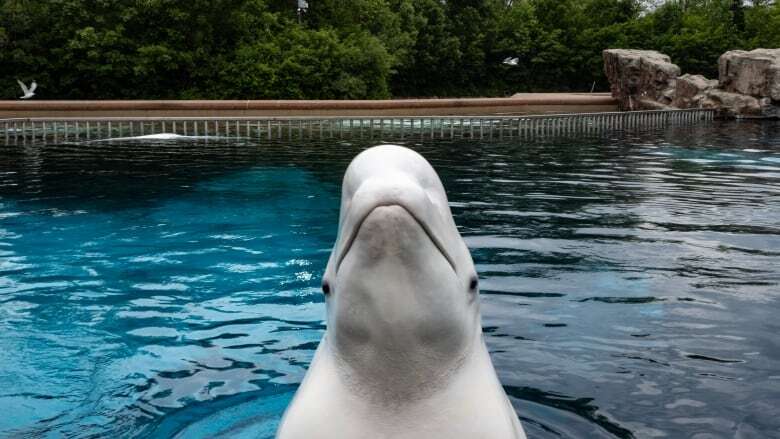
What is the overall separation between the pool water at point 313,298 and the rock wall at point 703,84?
1548cm

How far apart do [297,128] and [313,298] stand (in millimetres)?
15305

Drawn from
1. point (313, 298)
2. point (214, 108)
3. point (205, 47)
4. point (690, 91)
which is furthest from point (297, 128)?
point (313, 298)

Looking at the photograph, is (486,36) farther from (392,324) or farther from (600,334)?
(392,324)

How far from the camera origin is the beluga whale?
5.66ft

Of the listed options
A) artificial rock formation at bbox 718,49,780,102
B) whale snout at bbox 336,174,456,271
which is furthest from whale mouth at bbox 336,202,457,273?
artificial rock formation at bbox 718,49,780,102

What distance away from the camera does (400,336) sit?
1817 mm

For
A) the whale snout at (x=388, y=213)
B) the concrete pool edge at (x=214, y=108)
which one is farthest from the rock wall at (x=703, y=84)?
the whale snout at (x=388, y=213)

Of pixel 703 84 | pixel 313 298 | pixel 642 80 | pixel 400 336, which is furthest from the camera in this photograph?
pixel 642 80

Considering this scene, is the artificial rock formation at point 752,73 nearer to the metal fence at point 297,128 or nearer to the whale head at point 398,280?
the metal fence at point 297,128

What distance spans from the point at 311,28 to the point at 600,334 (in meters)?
28.4

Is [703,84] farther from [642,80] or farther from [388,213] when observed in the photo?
[388,213]

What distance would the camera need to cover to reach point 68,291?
6203mm

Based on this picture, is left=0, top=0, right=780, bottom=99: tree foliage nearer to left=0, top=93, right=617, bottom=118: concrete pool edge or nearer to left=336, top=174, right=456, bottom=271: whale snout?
left=0, top=93, right=617, bottom=118: concrete pool edge

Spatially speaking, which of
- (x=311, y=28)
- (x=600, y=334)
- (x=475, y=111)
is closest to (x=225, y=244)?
(x=600, y=334)
